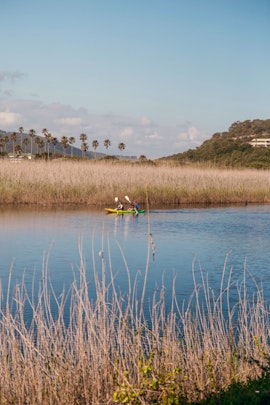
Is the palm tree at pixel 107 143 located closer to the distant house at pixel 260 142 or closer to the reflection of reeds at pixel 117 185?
the distant house at pixel 260 142

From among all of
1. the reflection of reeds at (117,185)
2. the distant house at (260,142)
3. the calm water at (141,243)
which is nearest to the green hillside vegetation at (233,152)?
the distant house at (260,142)

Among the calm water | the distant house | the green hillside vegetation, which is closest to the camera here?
the calm water

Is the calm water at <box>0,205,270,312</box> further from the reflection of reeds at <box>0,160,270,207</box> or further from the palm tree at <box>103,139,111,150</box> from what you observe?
the palm tree at <box>103,139,111,150</box>

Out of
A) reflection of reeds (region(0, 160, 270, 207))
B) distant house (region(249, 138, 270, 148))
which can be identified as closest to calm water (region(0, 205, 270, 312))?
reflection of reeds (region(0, 160, 270, 207))

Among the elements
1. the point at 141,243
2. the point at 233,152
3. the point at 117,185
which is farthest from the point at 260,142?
the point at 141,243

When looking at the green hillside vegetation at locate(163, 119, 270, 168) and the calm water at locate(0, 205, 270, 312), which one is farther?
the green hillside vegetation at locate(163, 119, 270, 168)

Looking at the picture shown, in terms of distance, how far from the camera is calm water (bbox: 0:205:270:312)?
10.4 metres

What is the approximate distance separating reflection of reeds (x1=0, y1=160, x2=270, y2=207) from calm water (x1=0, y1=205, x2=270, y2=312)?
1965 mm

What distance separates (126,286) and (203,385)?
14.5ft

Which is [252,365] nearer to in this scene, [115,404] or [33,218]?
[115,404]

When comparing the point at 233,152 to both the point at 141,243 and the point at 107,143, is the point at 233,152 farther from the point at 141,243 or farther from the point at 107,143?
the point at 141,243

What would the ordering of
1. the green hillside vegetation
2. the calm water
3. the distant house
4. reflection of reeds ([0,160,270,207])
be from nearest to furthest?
the calm water → reflection of reeds ([0,160,270,207]) → the green hillside vegetation → the distant house

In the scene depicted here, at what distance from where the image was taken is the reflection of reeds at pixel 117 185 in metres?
22.2

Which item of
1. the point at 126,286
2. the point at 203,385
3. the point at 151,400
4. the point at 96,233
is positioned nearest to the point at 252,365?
the point at 203,385
